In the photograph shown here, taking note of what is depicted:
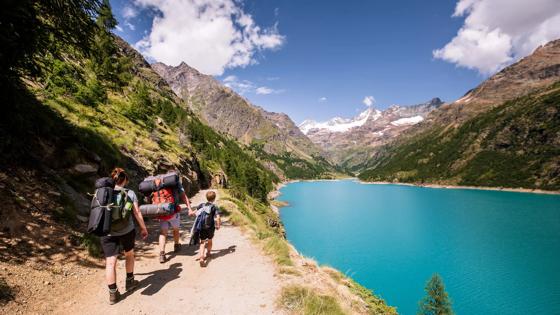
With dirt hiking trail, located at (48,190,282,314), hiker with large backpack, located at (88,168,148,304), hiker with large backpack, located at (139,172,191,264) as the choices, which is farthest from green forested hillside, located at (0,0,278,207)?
dirt hiking trail, located at (48,190,282,314)

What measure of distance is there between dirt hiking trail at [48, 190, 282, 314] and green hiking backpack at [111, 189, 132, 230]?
217cm

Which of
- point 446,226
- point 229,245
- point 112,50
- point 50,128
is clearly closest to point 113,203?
point 229,245

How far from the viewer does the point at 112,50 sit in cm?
4612

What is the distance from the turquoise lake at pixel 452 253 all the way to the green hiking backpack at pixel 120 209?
12198 mm

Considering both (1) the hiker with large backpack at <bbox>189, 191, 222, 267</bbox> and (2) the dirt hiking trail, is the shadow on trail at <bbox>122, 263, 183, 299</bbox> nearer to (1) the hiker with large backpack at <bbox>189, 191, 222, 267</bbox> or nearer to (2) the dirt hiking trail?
(2) the dirt hiking trail

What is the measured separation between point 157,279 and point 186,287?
128cm

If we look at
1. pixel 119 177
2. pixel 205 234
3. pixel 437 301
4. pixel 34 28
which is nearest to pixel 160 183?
pixel 205 234

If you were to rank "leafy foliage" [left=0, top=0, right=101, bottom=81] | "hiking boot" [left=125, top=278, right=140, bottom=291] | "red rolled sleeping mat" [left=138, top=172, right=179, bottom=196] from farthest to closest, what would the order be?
"red rolled sleeping mat" [left=138, top=172, right=179, bottom=196]
"leafy foliage" [left=0, top=0, right=101, bottom=81]
"hiking boot" [left=125, top=278, right=140, bottom=291]

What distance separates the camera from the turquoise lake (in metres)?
41.3

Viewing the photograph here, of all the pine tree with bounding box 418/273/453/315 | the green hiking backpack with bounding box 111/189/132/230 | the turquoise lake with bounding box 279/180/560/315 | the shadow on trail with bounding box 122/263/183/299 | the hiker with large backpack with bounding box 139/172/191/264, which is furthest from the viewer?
the turquoise lake with bounding box 279/180/560/315

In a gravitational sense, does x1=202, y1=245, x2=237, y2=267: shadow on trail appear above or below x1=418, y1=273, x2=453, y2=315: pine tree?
above

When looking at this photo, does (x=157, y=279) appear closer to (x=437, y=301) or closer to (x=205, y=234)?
(x=205, y=234)

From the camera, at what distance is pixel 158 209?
453 inches

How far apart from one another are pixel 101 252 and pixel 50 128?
8014mm
